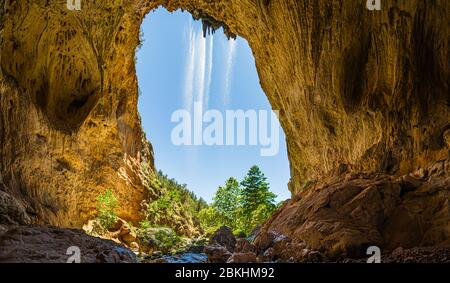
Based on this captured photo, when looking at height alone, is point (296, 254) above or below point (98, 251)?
below

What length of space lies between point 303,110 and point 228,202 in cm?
1464

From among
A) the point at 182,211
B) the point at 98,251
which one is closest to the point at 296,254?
the point at 98,251

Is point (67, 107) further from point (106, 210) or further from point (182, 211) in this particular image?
point (182, 211)

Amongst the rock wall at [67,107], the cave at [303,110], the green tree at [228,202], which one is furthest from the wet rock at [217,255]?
the green tree at [228,202]

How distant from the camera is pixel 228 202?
87.9 feet

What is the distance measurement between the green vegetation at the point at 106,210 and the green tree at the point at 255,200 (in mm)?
10067

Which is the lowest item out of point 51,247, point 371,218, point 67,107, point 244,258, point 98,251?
point 244,258

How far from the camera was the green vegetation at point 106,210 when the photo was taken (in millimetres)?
16375

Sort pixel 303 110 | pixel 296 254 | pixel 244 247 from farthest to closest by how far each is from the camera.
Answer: pixel 303 110, pixel 244 247, pixel 296 254

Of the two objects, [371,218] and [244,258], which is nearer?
[244,258]

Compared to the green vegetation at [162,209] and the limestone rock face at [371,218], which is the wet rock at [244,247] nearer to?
the limestone rock face at [371,218]

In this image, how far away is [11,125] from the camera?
10.7 metres
